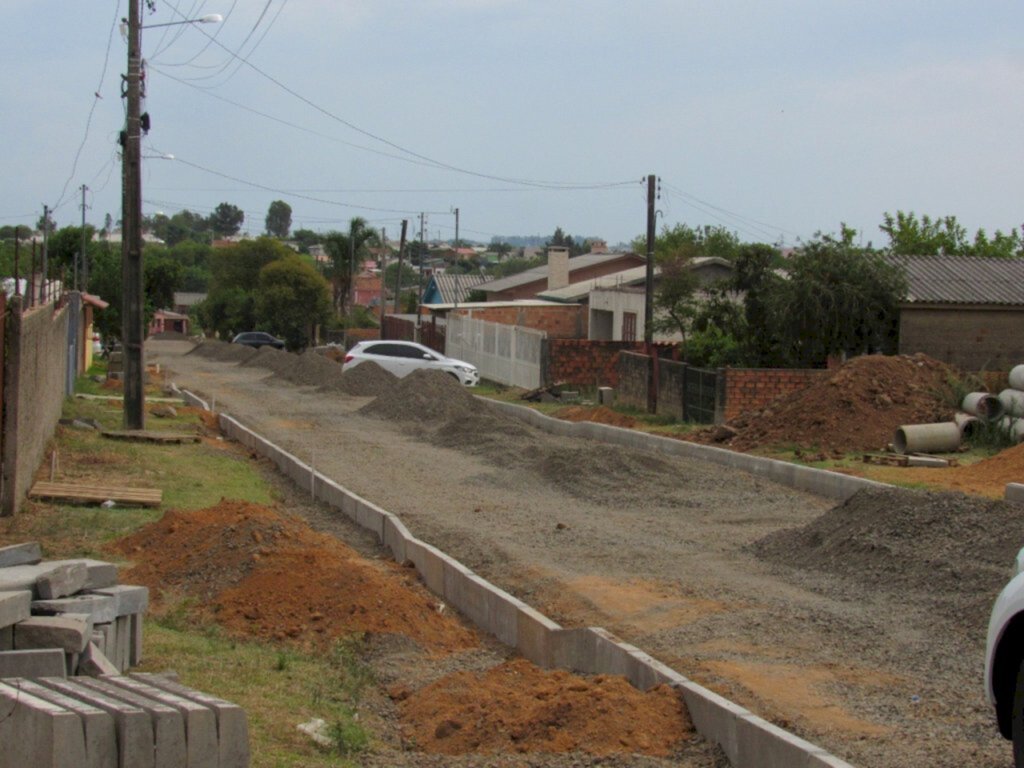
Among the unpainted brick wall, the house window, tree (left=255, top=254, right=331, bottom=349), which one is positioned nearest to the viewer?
the unpainted brick wall

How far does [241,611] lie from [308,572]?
2.42 feet

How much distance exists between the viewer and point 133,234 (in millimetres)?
24141

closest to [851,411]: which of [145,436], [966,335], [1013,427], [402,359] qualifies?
[1013,427]

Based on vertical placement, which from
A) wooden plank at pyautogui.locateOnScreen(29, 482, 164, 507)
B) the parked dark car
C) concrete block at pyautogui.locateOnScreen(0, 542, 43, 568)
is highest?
the parked dark car

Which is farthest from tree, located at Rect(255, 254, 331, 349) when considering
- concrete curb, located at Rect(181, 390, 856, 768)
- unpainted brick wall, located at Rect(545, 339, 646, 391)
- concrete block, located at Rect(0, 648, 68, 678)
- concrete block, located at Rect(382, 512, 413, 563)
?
concrete block, located at Rect(0, 648, 68, 678)

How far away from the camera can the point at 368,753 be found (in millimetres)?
6676

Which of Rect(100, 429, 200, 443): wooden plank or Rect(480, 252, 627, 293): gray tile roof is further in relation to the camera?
Rect(480, 252, 627, 293): gray tile roof

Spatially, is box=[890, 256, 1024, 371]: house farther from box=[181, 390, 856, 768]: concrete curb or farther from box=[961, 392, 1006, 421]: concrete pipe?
box=[181, 390, 856, 768]: concrete curb

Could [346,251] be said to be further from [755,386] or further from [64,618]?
[64,618]

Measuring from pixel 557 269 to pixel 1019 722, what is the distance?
210 ft

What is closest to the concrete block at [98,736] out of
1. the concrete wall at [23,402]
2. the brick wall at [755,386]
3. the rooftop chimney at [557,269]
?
the concrete wall at [23,402]

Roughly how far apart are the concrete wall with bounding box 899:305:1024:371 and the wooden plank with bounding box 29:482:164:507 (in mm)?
20154

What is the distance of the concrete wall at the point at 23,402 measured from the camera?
13.1m

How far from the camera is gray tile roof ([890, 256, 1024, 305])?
31.0 metres
